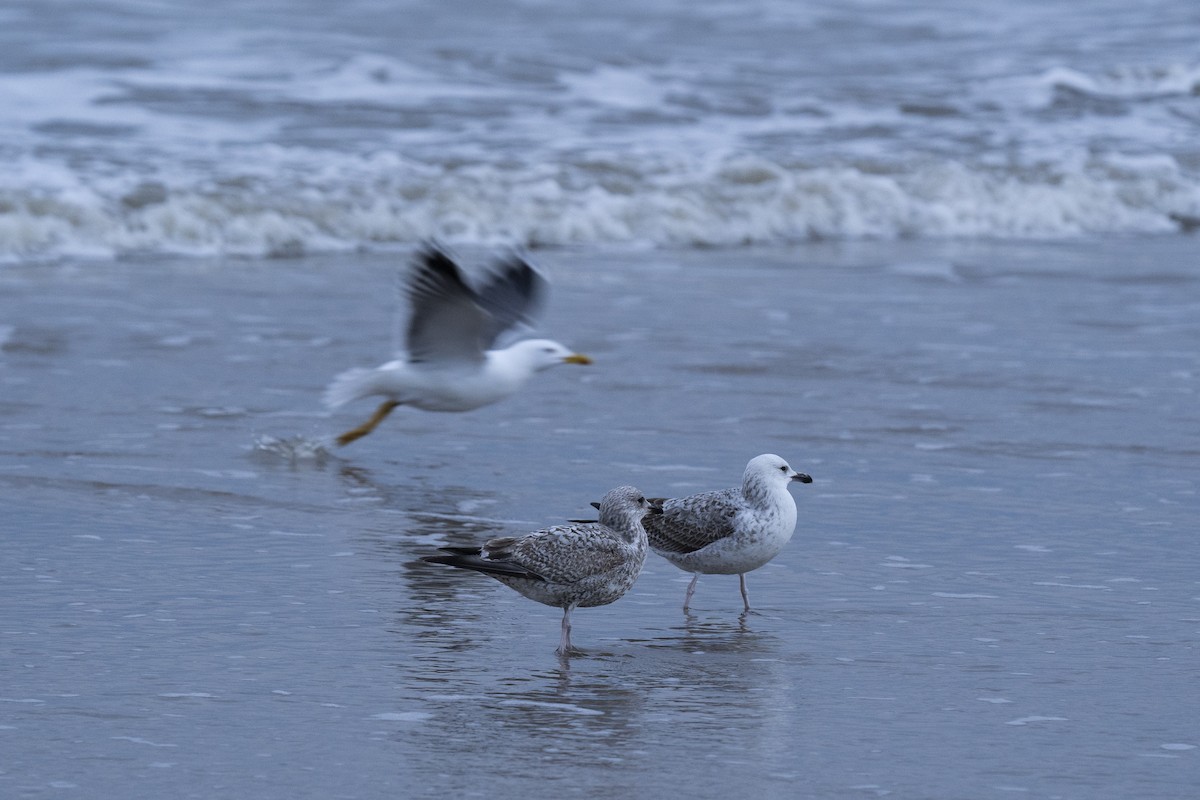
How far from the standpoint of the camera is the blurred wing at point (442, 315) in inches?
346

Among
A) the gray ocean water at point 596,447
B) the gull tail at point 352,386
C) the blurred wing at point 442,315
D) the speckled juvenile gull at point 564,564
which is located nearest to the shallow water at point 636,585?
the gray ocean water at point 596,447

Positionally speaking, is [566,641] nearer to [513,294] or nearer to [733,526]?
[733,526]

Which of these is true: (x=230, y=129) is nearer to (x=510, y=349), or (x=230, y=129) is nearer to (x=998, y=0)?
(x=510, y=349)

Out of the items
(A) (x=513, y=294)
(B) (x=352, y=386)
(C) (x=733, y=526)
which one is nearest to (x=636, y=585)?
(C) (x=733, y=526)

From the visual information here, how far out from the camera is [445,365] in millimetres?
9234

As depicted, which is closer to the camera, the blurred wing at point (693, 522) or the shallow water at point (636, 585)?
the shallow water at point (636, 585)

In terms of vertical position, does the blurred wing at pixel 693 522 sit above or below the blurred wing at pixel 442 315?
below

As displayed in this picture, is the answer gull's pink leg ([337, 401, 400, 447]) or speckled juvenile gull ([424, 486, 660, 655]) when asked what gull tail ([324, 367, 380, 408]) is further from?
speckled juvenile gull ([424, 486, 660, 655])

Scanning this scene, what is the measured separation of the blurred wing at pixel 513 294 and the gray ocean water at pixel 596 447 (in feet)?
1.87

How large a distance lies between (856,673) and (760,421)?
4.06 meters

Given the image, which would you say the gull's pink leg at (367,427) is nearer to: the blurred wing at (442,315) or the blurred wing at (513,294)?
the blurred wing at (442,315)

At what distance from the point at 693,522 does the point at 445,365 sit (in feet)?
11.0

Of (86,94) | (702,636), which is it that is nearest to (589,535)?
(702,636)

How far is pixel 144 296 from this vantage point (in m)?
13.1
